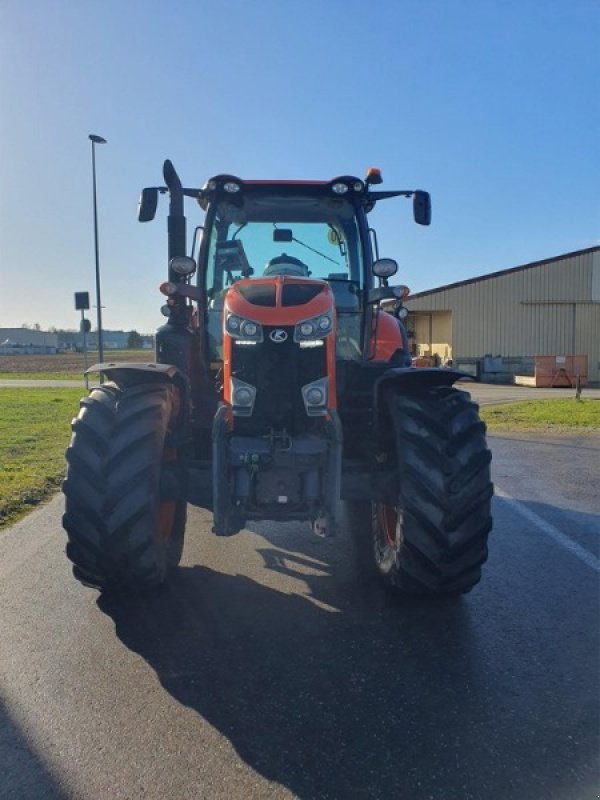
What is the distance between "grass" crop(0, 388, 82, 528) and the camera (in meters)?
6.77

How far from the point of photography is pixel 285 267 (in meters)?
4.86

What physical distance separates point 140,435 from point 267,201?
2316 mm

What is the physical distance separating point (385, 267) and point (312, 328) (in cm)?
108

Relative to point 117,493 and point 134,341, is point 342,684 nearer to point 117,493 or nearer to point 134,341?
point 117,493

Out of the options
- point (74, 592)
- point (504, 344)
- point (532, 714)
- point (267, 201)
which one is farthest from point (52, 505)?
point (504, 344)

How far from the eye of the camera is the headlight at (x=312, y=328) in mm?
3818

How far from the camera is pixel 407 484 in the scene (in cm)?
366

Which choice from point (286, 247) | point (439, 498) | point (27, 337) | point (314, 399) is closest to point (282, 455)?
point (314, 399)

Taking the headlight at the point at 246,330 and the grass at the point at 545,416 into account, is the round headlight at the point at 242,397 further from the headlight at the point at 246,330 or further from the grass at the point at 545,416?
the grass at the point at 545,416

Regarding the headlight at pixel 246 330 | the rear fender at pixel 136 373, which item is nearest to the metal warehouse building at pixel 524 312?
the rear fender at pixel 136 373

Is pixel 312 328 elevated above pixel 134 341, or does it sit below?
below

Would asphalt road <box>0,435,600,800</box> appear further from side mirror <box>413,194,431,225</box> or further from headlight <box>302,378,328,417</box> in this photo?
side mirror <box>413,194,431,225</box>

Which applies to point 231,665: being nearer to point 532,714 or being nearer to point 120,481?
point 120,481

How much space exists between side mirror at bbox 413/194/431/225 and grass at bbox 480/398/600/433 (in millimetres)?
8633
